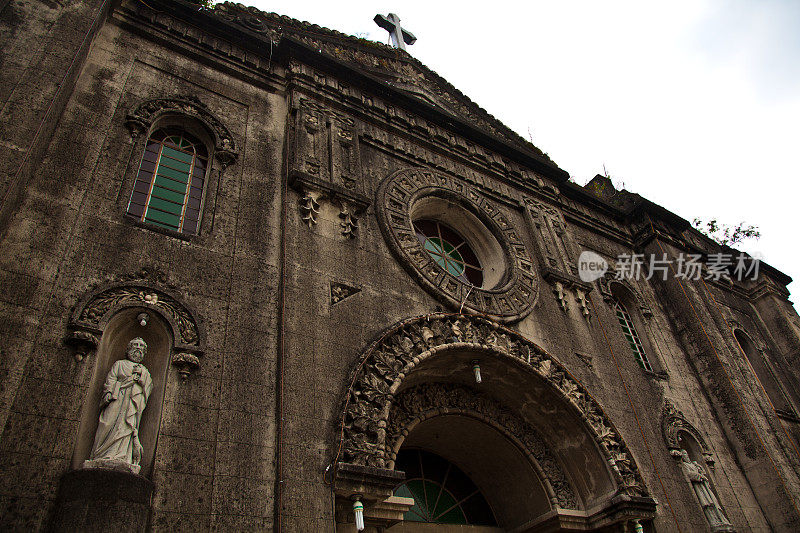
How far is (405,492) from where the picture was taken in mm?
9336

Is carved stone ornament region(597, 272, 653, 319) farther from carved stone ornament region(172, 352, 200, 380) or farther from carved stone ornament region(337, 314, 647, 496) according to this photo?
carved stone ornament region(172, 352, 200, 380)

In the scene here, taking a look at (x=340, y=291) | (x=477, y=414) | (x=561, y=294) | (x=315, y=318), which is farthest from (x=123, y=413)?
(x=561, y=294)

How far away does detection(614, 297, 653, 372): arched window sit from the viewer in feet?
41.7

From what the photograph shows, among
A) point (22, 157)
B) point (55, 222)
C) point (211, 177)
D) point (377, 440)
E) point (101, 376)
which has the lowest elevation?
point (377, 440)

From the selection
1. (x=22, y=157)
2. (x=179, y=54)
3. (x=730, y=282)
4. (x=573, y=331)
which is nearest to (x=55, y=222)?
(x=22, y=157)

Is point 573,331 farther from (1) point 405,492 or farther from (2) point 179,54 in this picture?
(2) point 179,54

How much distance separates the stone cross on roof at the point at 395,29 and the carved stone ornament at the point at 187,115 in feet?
28.5

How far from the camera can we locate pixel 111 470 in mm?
5320

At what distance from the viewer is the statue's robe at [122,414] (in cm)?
554

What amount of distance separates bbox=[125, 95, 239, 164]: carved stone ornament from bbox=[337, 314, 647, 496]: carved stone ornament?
3.94 meters

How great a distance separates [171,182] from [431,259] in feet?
14.7

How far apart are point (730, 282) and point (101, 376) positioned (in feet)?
57.7

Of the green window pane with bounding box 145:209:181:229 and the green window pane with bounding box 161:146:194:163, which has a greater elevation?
the green window pane with bounding box 161:146:194:163

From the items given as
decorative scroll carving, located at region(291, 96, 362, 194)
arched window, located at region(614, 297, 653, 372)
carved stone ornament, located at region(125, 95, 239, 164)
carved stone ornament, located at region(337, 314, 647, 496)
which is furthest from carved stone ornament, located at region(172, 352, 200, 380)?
arched window, located at region(614, 297, 653, 372)
